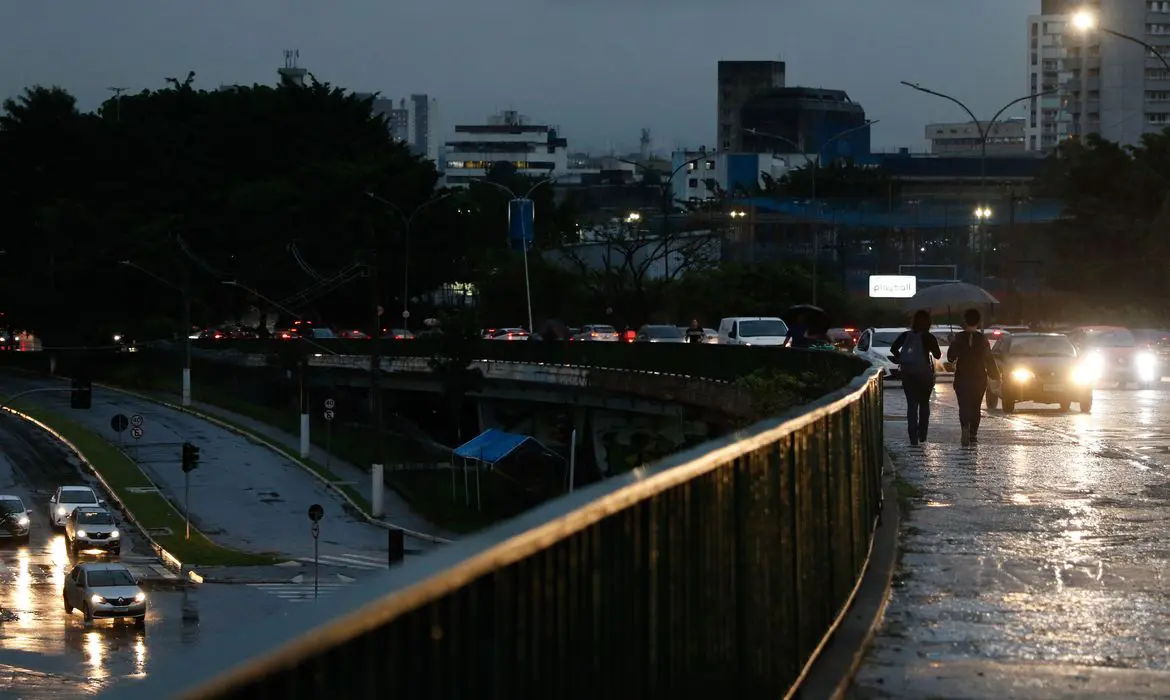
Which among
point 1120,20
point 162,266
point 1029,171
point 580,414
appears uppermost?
point 1120,20

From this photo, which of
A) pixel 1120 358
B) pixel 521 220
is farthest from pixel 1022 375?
pixel 521 220

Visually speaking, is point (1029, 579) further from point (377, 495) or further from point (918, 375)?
point (377, 495)

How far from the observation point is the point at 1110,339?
48.5 meters

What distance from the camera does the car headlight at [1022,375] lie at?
105 ft

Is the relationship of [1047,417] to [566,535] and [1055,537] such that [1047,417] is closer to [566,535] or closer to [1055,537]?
[1055,537]

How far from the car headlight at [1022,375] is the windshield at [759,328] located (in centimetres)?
2265

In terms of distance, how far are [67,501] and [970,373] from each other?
136 feet

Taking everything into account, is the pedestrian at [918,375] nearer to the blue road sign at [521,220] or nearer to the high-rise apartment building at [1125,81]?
the blue road sign at [521,220]

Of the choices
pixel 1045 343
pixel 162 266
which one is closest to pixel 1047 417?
pixel 1045 343

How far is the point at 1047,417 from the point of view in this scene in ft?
101

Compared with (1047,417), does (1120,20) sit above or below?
above

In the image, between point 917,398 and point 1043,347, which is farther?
point 1043,347

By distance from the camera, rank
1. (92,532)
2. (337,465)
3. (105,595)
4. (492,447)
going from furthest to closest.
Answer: (337,465) → (492,447) → (92,532) → (105,595)

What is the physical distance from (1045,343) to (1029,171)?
Result: 130 m
